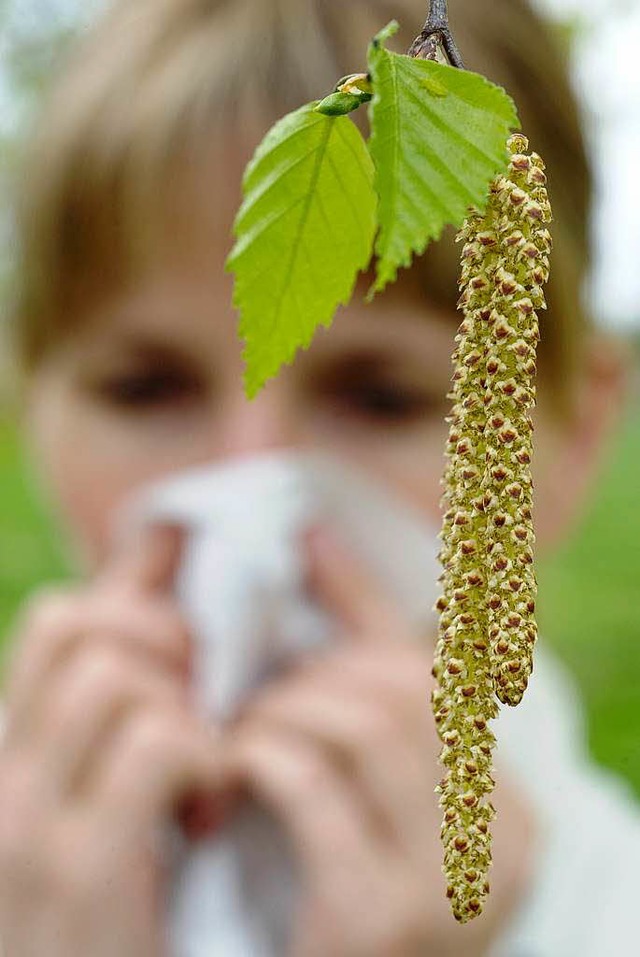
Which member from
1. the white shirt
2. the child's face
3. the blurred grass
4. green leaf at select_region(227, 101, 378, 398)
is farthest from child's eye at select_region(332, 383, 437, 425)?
green leaf at select_region(227, 101, 378, 398)

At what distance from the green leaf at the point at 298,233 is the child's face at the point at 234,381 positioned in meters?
0.69

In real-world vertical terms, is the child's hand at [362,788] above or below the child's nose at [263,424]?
below

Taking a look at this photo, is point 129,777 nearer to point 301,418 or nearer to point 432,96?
point 301,418

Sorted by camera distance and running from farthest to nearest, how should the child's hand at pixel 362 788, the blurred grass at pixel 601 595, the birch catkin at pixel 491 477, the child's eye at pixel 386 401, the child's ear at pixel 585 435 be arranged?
the blurred grass at pixel 601 595 → the child's ear at pixel 585 435 → the child's eye at pixel 386 401 → the child's hand at pixel 362 788 → the birch catkin at pixel 491 477

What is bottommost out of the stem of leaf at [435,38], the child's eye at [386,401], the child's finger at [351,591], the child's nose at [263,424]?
the stem of leaf at [435,38]

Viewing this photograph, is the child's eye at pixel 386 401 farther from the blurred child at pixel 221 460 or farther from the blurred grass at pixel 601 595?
the blurred grass at pixel 601 595

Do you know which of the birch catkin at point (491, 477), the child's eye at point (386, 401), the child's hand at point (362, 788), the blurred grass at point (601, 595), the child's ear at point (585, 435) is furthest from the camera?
the blurred grass at point (601, 595)

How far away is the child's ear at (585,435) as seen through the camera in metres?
1.14

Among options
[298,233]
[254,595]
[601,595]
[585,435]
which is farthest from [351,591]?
[601,595]

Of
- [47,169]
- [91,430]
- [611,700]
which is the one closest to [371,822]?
[91,430]

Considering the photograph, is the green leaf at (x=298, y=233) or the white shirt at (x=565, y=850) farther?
the white shirt at (x=565, y=850)

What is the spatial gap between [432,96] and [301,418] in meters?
0.78

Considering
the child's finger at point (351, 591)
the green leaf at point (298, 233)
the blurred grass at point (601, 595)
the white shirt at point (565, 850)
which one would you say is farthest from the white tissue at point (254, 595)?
the green leaf at point (298, 233)

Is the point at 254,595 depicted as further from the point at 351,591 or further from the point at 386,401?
the point at 386,401
